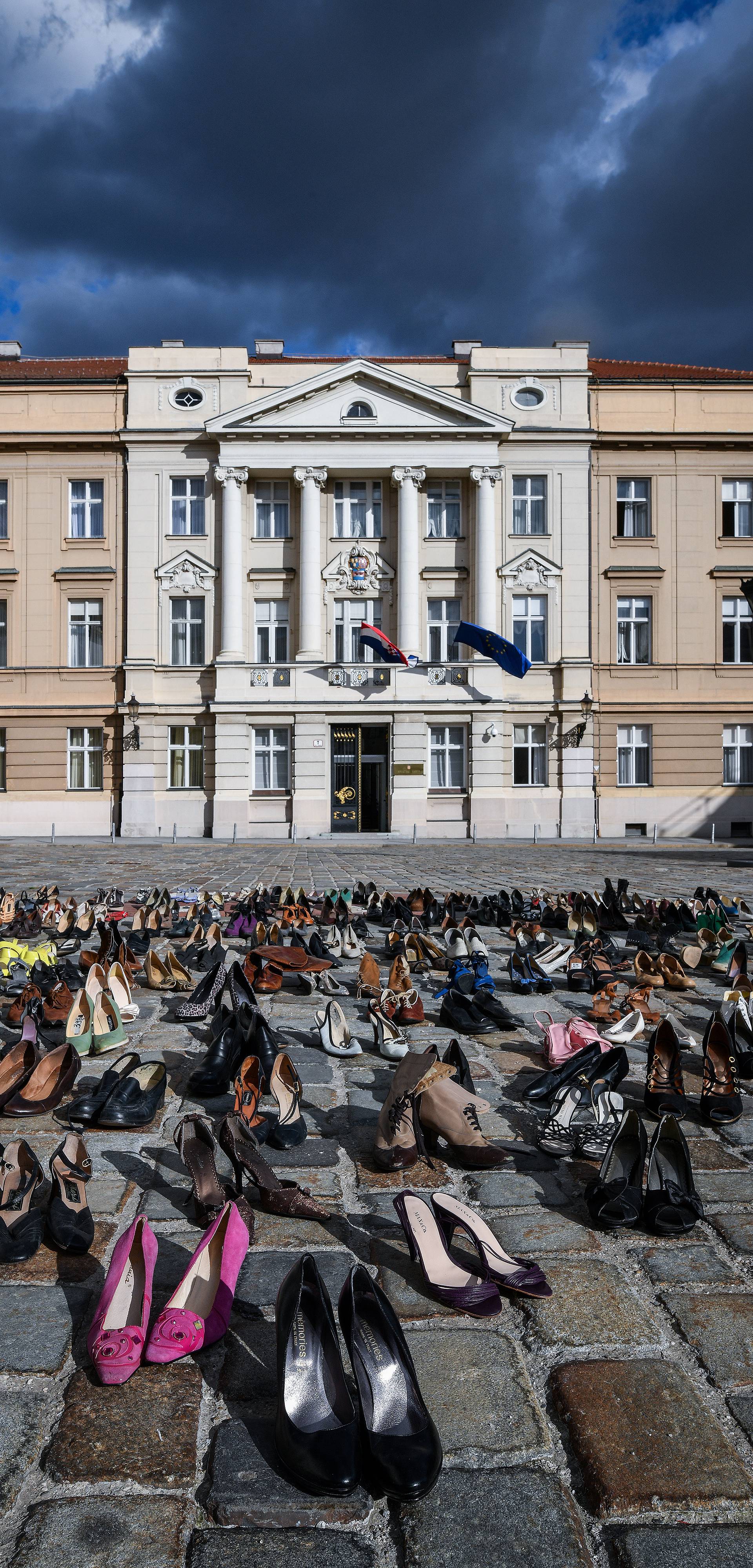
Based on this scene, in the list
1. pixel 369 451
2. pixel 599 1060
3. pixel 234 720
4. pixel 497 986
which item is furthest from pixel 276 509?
pixel 599 1060

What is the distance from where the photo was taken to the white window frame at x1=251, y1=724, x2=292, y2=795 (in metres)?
28.0

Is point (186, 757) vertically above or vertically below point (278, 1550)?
above

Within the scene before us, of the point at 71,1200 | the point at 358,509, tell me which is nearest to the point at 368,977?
the point at 71,1200

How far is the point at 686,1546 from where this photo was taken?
1523mm

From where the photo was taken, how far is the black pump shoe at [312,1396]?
1652 mm

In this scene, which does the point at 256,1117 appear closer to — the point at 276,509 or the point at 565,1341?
the point at 565,1341

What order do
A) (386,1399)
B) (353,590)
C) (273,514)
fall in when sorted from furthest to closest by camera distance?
(273,514), (353,590), (386,1399)

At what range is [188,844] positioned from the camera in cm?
2361

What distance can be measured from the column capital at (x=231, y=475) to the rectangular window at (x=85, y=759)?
8.33 m

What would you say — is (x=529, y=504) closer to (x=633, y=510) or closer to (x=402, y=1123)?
(x=633, y=510)

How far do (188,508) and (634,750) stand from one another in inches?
610

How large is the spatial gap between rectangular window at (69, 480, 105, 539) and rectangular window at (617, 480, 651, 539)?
1587cm

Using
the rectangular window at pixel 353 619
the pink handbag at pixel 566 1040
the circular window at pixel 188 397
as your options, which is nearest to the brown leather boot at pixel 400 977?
the pink handbag at pixel 566 1040

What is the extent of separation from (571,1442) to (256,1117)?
1.81m
